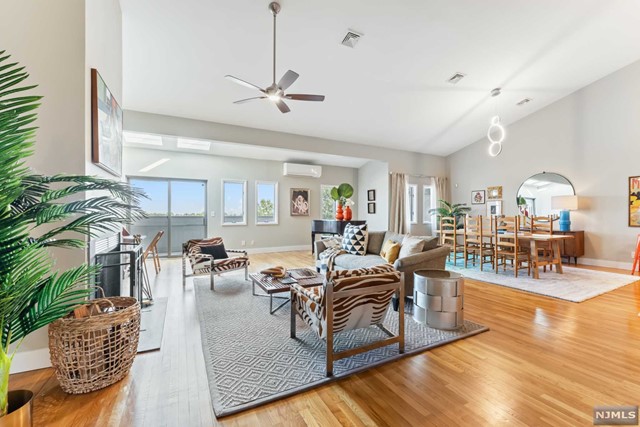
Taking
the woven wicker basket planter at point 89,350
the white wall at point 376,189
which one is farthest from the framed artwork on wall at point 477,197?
the woven wicker basket planter at point 89,350

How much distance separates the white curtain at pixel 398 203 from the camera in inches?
310

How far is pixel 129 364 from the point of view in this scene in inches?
78.5

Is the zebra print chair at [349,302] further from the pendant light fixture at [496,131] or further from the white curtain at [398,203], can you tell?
the white curtain at [398,203]

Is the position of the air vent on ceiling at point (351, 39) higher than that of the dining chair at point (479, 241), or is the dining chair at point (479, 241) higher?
the air vent on ceiling at point (351, 39)

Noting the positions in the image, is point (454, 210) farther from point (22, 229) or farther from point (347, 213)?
point (22, 229)

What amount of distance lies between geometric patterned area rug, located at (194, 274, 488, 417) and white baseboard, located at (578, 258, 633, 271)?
5.23 meters

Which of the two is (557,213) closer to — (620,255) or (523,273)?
(620,255)

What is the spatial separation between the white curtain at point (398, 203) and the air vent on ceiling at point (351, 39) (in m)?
4.49

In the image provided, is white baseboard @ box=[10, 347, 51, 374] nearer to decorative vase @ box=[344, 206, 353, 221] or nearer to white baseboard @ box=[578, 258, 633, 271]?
decorative vase @ box=[344, 206, 353, 221]

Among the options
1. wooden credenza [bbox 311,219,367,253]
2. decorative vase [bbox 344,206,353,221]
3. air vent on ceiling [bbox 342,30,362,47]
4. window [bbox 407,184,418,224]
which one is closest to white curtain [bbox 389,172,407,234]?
window [bbox 407,184,418,224]

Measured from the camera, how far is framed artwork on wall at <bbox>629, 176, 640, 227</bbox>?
5.33 m

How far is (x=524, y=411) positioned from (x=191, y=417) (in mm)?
1961

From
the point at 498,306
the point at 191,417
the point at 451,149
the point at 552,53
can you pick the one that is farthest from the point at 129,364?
the point at 451,149

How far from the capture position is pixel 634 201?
5.38 metres
